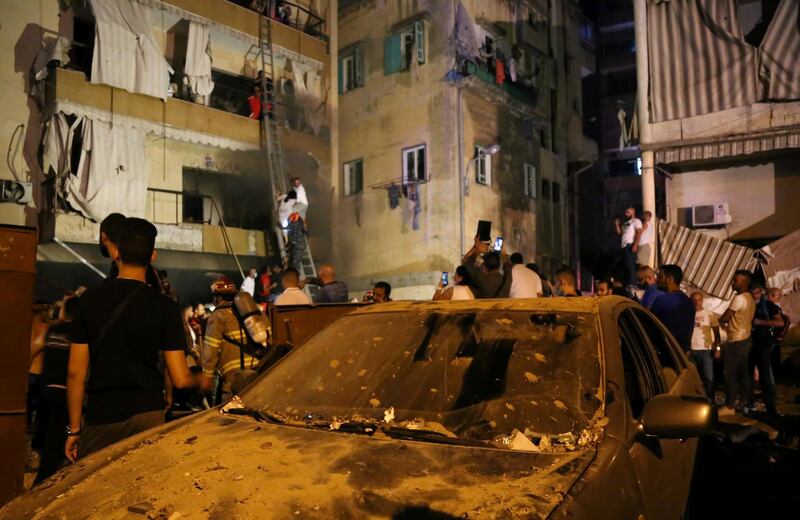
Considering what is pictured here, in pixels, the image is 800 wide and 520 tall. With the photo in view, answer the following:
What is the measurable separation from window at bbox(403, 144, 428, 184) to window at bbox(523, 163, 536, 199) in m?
4.50

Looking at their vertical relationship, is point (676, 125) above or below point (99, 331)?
above

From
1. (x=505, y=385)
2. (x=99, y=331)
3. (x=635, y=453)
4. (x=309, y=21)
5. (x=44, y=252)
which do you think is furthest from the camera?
(x=309, y=21)

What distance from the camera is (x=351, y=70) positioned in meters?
22.6

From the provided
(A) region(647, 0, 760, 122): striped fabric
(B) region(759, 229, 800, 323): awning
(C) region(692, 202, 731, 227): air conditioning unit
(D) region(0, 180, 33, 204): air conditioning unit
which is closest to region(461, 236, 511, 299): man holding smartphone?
(B) region(759, 229, 800, 323): awning

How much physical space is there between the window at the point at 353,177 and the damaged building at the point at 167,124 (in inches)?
27.7

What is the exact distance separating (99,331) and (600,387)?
2.36m

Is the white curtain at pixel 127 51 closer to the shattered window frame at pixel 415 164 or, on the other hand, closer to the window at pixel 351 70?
the window at pixel 351 70

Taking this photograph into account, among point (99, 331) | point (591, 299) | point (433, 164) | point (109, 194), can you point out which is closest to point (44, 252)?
point (109, 194)

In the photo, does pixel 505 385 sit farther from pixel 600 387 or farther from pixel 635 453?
pixel 635 453

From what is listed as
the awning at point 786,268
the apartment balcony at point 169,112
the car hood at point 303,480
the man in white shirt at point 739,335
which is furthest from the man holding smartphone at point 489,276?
the apartment balcony at point 169,112

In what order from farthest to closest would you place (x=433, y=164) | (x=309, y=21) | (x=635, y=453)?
(x=309, y=21), (x=433, y=164), (x=635, y=453)

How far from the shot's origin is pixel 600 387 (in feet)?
8.68

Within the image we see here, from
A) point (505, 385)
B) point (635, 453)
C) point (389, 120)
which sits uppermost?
point (389, 120)

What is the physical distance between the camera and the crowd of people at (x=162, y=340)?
3.23 m
